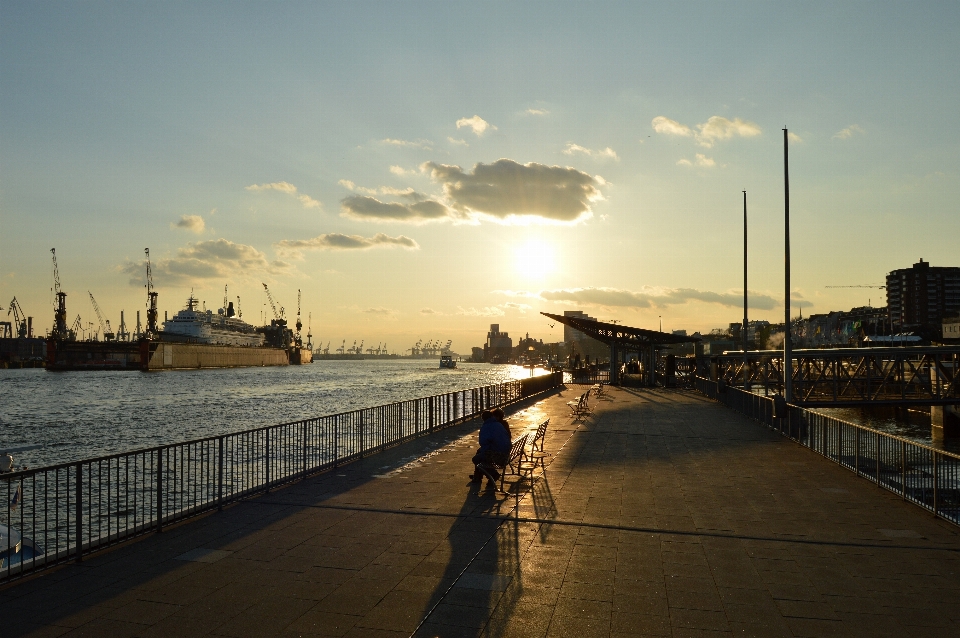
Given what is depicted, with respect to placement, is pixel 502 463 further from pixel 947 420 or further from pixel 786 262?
pixel 947 420

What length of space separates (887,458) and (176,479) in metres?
17.8

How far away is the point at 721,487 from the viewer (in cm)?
1265

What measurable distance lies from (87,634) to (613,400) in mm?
32702

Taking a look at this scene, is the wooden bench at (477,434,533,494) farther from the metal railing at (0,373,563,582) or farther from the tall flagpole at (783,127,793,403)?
the tall flagpole at (783,127,793,403)

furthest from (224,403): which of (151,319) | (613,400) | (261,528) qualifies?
(151,319)

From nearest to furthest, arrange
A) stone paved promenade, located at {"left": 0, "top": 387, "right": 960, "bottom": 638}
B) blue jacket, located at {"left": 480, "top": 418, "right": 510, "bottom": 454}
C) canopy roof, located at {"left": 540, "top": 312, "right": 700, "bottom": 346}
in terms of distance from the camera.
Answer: stone paved promenade, located at {"left": 0, "top": 387, "right": 960, "bottom": 638}, blue jacket, located at {"left": 480, "top": 418, "right": 510, "bottom": 454}, canopy roof, located at {"left": 540, "top": 312, "right": 700, "bottom": 346}

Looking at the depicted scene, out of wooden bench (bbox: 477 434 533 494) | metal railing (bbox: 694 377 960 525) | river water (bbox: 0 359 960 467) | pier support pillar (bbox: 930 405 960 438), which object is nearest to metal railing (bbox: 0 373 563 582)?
wooden bench (bbox: 477 434 533 494)

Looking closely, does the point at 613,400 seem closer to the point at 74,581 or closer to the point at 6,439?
the point at 74,581

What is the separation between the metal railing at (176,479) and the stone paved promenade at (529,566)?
0.35 meters

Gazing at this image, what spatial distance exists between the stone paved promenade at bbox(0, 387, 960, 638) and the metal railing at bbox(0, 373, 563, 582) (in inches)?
13.9

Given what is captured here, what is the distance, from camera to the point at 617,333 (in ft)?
166

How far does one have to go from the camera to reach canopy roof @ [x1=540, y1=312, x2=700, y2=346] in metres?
49.1

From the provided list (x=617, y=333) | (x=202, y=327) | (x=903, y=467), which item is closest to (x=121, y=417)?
(x=617, y=333)

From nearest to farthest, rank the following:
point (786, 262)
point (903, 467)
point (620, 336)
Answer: point (903, 467) < point (786, 262) < point (620, 336)
